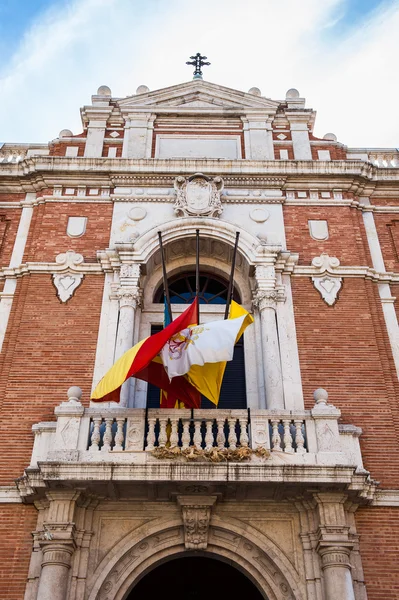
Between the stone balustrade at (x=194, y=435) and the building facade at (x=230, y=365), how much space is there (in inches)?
1.4

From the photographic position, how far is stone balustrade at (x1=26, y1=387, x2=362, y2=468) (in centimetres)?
998

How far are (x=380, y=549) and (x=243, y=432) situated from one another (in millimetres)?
2954

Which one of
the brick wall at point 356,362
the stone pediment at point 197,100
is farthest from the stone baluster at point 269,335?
the stone pediment at point 197,100

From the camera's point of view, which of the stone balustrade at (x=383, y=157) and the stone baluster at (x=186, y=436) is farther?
the stone balustrade at (x=383, y=157)

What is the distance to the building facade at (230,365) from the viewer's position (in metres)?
9.99

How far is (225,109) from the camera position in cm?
1650

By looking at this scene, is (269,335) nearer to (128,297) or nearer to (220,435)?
(128,297)

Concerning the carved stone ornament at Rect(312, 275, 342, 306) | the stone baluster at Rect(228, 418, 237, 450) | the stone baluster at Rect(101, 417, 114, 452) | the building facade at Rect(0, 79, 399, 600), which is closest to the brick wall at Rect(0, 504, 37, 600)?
the building facade at Rect(0, 79, 399, 600)

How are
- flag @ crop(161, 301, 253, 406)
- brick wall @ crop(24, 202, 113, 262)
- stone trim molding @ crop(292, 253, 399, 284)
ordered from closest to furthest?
1. flag @ crop(161, 301, 253, 406)
2. stone trim molding @ crop(292, 253, 399, 284)
3. brick wall @ crop(24, 202, 113, 262)

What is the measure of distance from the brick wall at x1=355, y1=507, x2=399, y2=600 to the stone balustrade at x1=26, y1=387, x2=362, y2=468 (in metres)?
0.94

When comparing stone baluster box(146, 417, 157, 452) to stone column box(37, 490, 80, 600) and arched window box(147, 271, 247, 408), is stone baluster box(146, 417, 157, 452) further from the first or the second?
arched window box(147, 271, 247, 408)

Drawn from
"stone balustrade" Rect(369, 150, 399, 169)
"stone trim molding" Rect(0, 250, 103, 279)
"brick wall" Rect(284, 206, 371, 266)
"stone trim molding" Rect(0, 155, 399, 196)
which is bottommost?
"stone trim molding" Rect(0, 250, 103, 279)

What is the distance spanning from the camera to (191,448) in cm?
995

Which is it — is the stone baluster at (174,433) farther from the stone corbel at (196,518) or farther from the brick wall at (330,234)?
the brick wall at (330,234)
